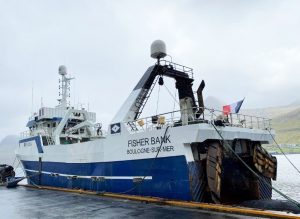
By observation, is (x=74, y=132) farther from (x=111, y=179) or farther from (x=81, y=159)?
(x=111, y=179)

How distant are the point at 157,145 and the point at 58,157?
959cm

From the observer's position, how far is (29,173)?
84.7 ft

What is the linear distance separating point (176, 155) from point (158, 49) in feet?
20.1

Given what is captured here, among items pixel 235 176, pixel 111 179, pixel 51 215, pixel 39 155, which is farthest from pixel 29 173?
pixel 235 176

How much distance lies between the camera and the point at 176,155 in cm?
1303

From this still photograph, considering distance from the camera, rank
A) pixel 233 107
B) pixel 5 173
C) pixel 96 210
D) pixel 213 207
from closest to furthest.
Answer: pixel 213 207 → pixel 96 210 → pixel 233 107 → pixel 5 173

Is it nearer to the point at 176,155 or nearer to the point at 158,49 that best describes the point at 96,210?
the point at 176,155

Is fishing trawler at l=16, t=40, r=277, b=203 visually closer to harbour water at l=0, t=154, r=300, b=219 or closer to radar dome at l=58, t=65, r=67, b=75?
harbour water at l=0, t=154, r=300, b=219

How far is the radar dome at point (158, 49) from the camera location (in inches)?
639

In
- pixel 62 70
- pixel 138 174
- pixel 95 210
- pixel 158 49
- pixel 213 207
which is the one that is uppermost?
pixel 62 70

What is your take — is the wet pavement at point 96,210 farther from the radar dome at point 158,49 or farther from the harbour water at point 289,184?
the harbour water at point 289,184

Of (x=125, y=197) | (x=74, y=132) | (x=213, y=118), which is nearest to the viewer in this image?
(x=213, y=118)

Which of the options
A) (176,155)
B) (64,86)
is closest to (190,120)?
(176,155)

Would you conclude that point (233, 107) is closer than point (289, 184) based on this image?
Yes
